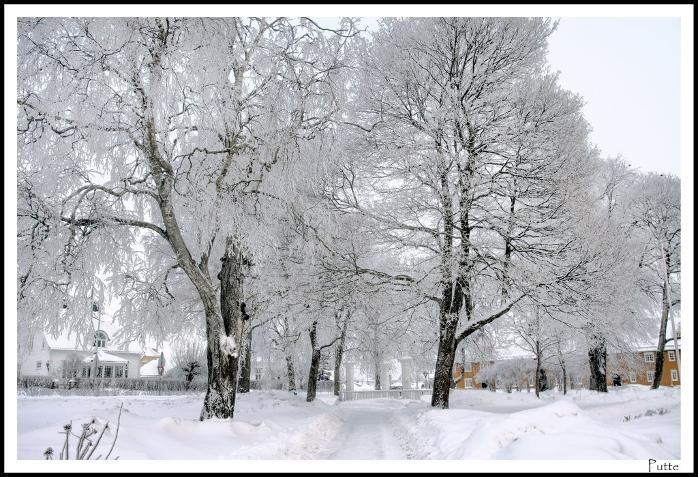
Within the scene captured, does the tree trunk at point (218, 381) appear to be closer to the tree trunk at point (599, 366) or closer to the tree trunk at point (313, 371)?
the tree trunk at point (313, 371)

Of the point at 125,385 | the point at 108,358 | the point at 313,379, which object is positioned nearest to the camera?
the point at 313,379

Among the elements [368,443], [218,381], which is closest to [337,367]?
[368,443]

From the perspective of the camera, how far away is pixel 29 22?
7.58m

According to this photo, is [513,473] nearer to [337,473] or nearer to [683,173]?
[337,473]

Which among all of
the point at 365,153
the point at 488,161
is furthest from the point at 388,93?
the point at 488,161

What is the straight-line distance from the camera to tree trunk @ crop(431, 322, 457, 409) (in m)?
12.3

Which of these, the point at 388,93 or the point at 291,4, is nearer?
the point at 291,4

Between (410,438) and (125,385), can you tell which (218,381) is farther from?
(125,385)

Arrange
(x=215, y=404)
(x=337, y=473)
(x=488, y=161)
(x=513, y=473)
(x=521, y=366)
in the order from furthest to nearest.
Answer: (x=521, y=366)
(x=488, y=161)
(x=215, y=404)
(x=337, y=473)
(x=513, y=473)

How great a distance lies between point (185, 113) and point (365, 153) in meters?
5.66

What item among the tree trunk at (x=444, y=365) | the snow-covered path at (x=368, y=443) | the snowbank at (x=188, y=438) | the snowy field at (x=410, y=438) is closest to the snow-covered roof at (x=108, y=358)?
the snow-covered path at (x=368, y=443)

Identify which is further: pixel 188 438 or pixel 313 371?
pixel 313 371

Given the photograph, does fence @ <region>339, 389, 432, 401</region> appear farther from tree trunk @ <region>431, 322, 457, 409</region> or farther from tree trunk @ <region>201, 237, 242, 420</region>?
tree trunk @ <region>201, 237, 242, 420</region>

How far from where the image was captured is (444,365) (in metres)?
12.5
